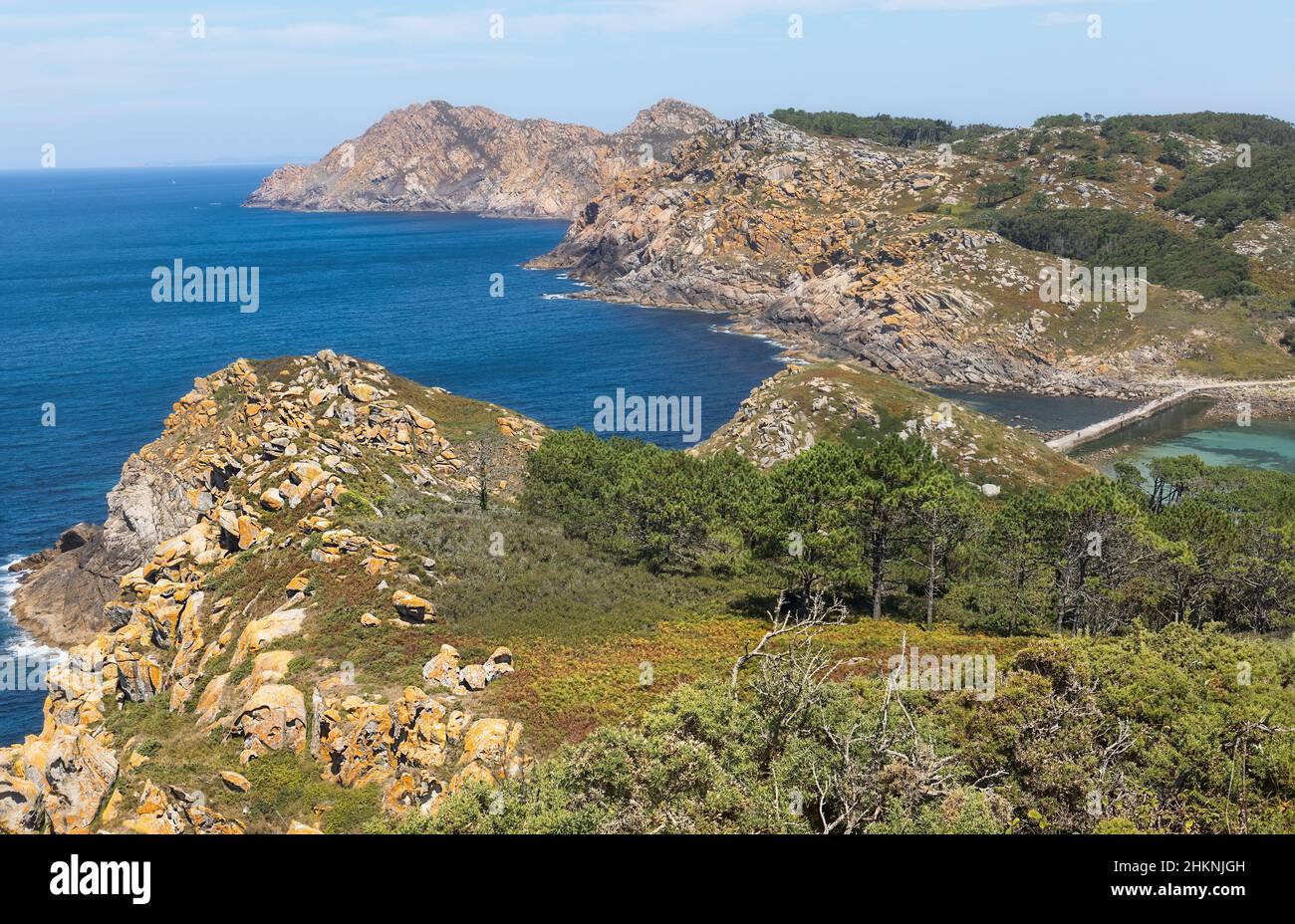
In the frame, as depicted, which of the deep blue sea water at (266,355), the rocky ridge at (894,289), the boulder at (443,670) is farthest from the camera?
the rocky ridge at (894,289)

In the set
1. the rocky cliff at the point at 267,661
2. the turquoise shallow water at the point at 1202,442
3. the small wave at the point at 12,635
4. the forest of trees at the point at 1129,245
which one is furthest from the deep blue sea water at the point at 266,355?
the forest of trees at the point at 1129,245

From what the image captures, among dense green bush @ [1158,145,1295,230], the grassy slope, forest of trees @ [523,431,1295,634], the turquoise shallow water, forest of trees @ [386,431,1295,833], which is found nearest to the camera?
forest of trees @ [386,431,1295,833]

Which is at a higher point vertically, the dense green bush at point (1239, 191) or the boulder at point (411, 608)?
the dense green bush at point (1239, 191)

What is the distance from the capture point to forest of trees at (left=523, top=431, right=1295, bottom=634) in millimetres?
44094

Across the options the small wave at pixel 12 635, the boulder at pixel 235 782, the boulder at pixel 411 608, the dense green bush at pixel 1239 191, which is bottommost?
the small wave at pixel 12 635

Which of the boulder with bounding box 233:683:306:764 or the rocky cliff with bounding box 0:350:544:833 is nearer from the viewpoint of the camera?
the rocky cliff with bounding box 0:350:544:833

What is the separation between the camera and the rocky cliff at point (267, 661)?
29.0 meters

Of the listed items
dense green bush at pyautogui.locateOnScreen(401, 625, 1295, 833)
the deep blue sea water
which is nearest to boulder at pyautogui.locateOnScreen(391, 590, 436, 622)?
dense green bush at pyautogui.locateOnScreen(401, 625, 1295, 833)

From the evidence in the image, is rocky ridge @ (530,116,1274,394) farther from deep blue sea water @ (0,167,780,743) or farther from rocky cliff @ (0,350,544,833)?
rocky cliff @ (0,350,544,833)

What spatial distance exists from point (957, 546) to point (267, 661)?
3592 cm

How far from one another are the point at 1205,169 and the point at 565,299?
13526 centimetres

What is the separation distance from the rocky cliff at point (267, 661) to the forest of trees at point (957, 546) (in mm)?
15480

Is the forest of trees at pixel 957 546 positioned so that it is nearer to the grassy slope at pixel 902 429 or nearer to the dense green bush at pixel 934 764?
the dense green bush at pixel 934 764

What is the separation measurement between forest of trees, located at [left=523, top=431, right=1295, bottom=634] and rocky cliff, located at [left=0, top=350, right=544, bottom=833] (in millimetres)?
15480
